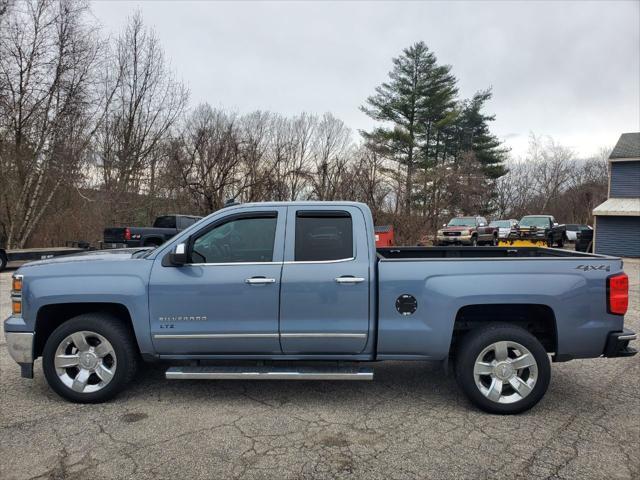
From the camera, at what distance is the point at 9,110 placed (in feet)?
57.9

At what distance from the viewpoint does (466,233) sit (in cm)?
2444

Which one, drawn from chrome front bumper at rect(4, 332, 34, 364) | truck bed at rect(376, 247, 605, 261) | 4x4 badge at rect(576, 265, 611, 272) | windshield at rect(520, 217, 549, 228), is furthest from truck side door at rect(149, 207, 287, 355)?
windshield at rect(520, 217, 549, 228)

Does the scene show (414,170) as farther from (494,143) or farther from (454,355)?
(454,355)

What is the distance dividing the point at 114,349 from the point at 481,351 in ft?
10.8

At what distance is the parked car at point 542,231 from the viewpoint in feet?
78.4

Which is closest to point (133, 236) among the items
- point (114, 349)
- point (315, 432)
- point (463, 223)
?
point (114, 349)

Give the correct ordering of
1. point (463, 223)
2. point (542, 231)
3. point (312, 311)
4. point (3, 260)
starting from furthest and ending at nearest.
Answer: point (463, 223) → point (542, 231) → point (3, 260) → point (312, 311)

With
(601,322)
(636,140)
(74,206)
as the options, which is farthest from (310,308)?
(636,140)

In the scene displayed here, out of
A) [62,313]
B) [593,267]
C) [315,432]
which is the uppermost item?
[593,267]

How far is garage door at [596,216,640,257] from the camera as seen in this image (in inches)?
897

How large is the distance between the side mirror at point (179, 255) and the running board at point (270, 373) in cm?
97

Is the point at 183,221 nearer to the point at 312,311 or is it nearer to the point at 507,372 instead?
the point at 312,311

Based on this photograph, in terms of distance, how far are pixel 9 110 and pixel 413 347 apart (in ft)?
65.8

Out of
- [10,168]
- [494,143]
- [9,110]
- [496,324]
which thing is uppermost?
[494,143]
